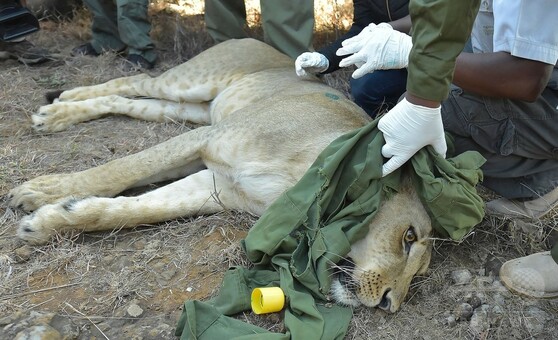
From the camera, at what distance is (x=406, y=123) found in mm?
2682

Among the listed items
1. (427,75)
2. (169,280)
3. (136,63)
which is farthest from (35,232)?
(136,63)

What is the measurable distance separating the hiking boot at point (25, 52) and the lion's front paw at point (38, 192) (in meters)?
2.44

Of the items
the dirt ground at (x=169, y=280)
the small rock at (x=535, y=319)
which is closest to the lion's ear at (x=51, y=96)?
the dirt ground at (x=169, y=280)

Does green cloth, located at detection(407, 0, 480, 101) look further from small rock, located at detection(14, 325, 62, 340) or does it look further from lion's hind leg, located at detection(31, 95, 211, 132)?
lion's hind leg, located at detection(31, 95, 211, 132)

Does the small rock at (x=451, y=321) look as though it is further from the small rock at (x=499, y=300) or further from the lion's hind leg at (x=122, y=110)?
the lion's hind leg at (x=122, y=110)

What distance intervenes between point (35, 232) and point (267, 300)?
119cm

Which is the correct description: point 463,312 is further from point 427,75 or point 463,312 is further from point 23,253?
point 23,253

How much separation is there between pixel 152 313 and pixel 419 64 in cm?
146

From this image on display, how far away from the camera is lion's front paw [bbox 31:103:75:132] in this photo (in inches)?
169

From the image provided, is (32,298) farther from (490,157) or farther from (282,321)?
(490,157)

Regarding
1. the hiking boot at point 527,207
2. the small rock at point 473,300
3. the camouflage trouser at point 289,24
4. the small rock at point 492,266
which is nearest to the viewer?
the small rock at point 473,300

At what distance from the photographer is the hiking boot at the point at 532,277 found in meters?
2.96

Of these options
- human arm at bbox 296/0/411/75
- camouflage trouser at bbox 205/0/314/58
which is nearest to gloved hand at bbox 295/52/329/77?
human arm at bbox 296/0/411/75

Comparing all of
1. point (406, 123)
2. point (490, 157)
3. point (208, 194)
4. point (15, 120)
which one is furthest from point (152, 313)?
point (15, 120)
